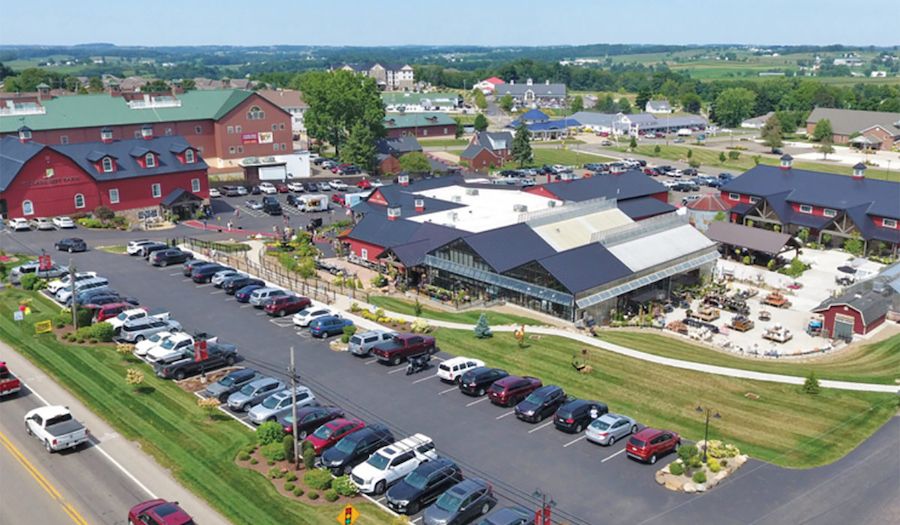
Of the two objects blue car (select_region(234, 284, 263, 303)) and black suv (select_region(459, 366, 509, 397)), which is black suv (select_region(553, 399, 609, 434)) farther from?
blue car (select_region(234, 284, 263, 303))

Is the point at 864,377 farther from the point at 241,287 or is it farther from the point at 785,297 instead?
the point at 241,287

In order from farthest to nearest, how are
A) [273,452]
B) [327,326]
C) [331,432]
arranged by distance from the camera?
[327,326]
[331,432]
[273,452]

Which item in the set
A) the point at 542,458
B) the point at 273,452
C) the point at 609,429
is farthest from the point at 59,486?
the point at 609,429

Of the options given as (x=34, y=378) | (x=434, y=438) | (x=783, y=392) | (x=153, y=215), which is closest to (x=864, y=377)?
(x=783, y=392)

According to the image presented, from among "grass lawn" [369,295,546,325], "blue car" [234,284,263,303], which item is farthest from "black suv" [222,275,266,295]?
"grass lawn" [369,295,546,325]

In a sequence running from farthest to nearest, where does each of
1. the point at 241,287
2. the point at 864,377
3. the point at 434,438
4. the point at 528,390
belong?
the point at 241,287, the point at 864,377, the point at 528,390, the point at 434,438

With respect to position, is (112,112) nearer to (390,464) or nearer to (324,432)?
(324,432)
